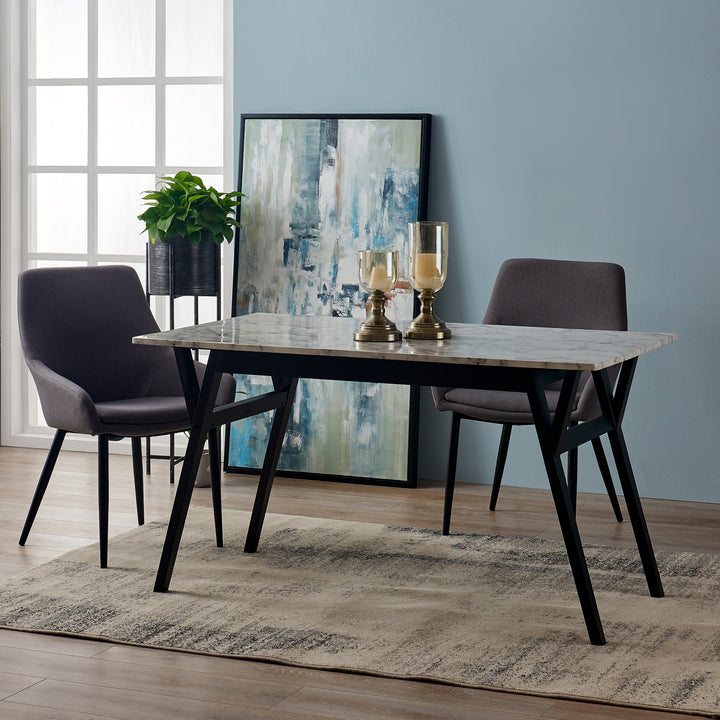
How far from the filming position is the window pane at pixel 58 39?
5.28 m

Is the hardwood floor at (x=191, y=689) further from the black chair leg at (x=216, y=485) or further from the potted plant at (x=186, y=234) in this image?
the potted plant at (x=186, y=234)

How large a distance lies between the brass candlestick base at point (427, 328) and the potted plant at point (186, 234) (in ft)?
4.93

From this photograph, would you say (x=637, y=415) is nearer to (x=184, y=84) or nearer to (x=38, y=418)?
(x=184, y=84)

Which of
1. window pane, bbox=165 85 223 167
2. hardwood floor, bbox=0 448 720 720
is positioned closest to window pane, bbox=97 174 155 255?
window pane, bbox=165 85 223 167

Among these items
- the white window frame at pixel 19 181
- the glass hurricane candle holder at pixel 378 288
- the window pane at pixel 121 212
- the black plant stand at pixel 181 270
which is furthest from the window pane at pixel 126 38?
the glass hurricane candle holder at pixel 378 288

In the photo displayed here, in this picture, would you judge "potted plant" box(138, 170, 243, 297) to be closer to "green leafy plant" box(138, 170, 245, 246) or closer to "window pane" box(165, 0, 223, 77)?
"green leafy plant" box(138, 170, 245, 246)

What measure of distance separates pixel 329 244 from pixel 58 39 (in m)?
1.68

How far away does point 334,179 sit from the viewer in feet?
15.5

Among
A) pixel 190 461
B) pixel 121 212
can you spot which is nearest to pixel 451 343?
pixel 190 461

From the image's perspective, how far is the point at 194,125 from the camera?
16.9 ft

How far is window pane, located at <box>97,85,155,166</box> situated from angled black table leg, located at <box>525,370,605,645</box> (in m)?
2.85

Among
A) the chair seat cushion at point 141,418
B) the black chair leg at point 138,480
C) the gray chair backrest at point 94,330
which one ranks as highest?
the gray chair backrest at point 94,330

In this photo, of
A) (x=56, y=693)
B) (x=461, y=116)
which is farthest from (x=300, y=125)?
(x=56, y=693)

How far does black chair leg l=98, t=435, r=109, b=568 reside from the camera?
136 inches
